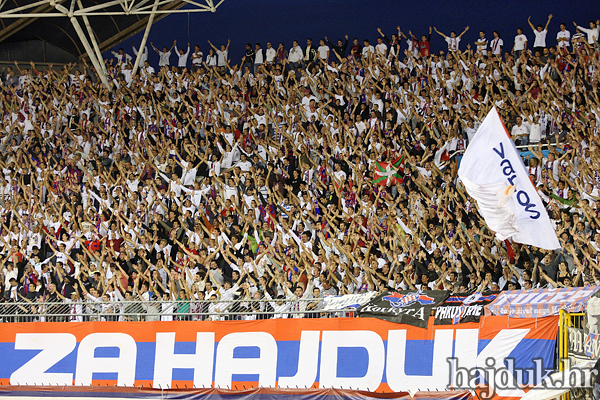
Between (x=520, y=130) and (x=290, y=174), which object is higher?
(x=520, y=130)

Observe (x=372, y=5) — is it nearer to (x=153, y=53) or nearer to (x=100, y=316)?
(x=153, y=53)

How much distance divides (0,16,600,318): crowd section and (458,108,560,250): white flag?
9.33 feet

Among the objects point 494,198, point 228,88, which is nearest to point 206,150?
point 228,88

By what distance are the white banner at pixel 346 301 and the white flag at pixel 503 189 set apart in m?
2.70

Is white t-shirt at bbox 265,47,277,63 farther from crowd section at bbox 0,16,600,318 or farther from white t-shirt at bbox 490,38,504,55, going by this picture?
white t-shirt at bbox 490,38,504,55

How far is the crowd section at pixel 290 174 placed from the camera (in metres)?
14.0

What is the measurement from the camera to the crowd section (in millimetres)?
13961

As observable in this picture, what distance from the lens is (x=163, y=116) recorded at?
21.5 m

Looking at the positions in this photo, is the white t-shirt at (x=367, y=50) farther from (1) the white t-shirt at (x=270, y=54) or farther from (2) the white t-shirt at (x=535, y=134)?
(2) the white t-shirt at (x=535, y=134)

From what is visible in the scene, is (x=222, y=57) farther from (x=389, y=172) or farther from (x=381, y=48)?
(x=389, y=172)

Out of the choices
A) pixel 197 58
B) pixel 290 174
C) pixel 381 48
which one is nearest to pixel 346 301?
pixel 290 174

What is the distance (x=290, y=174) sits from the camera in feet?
59.8

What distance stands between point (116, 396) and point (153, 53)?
1749 cm

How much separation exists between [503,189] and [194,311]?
5674 mm
